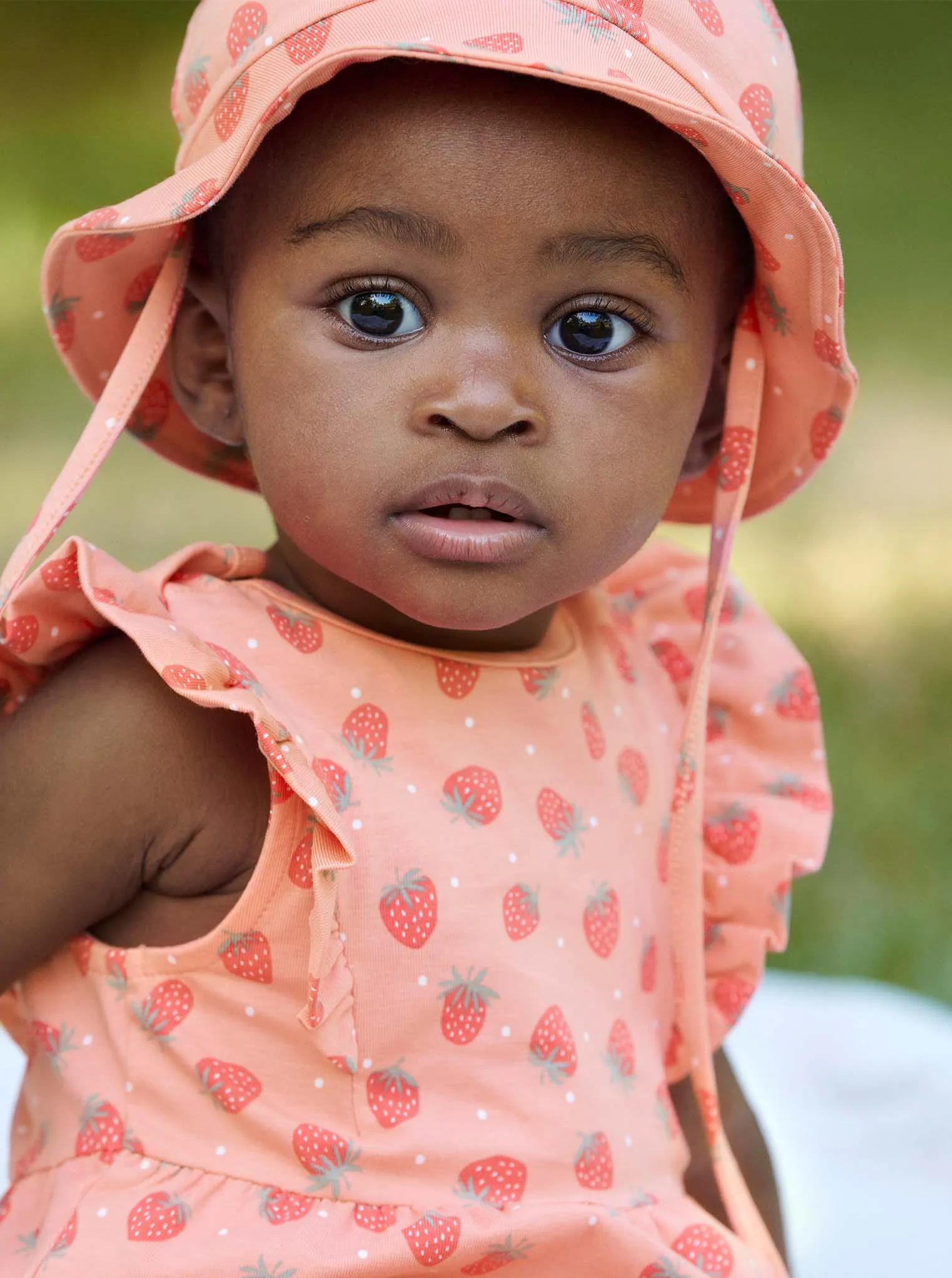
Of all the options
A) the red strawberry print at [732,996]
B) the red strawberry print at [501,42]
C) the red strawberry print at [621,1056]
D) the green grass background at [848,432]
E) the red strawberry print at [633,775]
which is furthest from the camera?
the green grass background at [848,432]

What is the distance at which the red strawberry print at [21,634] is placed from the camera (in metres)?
1.02

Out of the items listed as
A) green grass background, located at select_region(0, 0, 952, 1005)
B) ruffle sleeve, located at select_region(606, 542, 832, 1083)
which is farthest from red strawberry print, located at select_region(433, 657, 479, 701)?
green grass background, located at select_region(0, 0, 952, 1005)

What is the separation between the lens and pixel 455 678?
1145 millimetres

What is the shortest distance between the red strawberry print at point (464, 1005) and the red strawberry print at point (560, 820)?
13cm

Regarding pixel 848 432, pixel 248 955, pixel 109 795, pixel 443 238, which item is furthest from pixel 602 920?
pixel 848 432

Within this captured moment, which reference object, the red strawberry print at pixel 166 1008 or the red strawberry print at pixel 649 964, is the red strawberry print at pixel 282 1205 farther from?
the red strawberry print at pixel 649 964

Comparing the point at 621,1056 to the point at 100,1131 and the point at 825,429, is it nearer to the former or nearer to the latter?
the point at 100,1131

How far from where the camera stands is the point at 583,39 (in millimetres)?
975

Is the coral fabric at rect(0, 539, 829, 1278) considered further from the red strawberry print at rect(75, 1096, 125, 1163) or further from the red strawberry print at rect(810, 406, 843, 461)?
the red strawberry print at rect(810, 406, 843, 461)

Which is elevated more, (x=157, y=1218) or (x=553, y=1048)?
(x=553, y=1048)

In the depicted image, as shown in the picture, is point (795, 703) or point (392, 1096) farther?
point (795, 703)

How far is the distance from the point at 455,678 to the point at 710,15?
1.59 feet

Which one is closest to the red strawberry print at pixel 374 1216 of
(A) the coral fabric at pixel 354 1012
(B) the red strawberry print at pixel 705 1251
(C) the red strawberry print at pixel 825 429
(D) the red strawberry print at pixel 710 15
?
(A) the coral fabric at pixel 354 1012

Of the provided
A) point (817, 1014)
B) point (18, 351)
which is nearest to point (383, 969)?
point (817, 1014)
